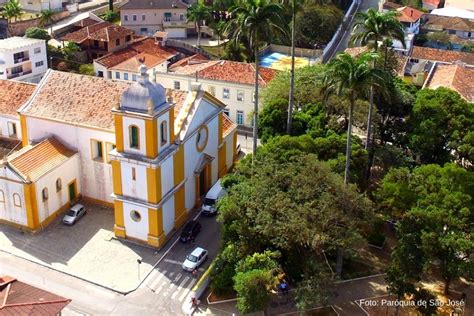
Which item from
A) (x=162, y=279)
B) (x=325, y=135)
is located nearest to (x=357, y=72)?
(x=325, y=135)

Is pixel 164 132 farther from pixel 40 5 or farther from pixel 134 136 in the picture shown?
pixel 40 5

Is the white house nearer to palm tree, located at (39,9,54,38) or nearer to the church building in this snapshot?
palm tree, located at (39,9,54,38)

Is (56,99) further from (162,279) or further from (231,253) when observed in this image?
(231,253)

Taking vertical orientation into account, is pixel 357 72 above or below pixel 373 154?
above

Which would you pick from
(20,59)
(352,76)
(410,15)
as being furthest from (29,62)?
(410,15)

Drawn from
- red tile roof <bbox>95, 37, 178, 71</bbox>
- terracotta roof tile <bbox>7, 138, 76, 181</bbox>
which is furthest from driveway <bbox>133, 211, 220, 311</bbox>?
red tile roof <bbox>95, 37, 178, 71</bbox>

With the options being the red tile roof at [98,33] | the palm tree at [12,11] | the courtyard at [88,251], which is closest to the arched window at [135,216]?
the courtyard at [88,251]
